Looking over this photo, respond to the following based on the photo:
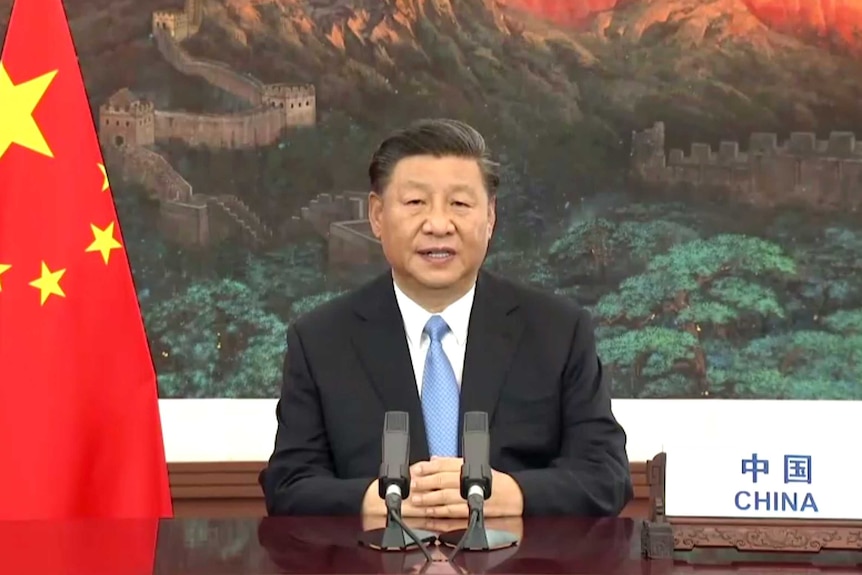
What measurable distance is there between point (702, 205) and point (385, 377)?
1.66m

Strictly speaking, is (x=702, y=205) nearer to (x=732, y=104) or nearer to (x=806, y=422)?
(x=732, y=104)

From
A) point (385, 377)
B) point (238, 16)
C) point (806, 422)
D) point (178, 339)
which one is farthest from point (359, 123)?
point (806, 422)

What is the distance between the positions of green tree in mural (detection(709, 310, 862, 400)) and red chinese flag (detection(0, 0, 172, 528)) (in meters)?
1.86

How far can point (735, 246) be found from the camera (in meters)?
Result: 3.89

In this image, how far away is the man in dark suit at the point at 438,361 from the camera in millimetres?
2611

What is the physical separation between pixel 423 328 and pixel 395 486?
2.61 feet

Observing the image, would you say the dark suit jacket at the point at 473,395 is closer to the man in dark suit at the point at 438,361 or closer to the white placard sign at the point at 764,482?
the man in dark suit at the point at 438,361

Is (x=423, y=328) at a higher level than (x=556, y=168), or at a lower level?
lower

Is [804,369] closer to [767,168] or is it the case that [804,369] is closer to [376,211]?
[767,168]

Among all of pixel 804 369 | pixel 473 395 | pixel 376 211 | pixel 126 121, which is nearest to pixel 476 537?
pixel 473 395

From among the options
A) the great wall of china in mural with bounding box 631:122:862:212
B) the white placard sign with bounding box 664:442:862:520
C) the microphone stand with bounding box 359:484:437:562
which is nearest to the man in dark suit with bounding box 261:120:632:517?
the microphone stand with bounding box 359:484:437:562

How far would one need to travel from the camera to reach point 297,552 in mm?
2023

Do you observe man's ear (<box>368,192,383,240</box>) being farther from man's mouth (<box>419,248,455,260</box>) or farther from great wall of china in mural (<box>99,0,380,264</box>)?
great wall of china in mural (<box>99,0,380,264</box>)

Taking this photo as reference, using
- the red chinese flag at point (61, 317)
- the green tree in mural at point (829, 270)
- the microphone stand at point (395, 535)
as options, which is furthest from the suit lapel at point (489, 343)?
the green tree in mural at point (829, 270)
